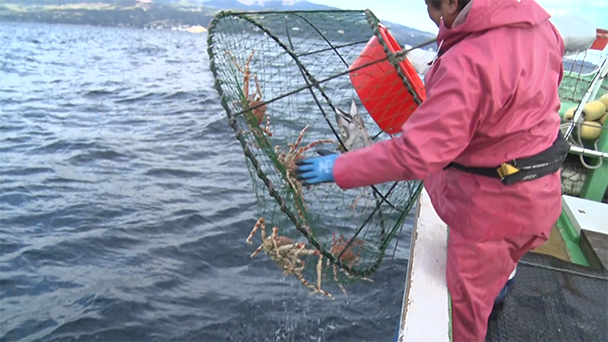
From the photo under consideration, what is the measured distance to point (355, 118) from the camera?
7.79 feet

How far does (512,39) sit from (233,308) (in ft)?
11.3

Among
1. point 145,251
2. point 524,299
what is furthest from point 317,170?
point 145,251

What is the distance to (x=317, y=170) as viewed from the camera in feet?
6.26

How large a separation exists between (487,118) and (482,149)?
20 centimetres

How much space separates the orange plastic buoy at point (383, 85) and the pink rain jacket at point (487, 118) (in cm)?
45

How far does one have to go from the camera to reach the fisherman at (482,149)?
1.65 meters

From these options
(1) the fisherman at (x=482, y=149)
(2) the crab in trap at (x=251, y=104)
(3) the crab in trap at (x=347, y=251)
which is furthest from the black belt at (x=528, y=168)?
(2) the crab in trap at (x=251, y=104)

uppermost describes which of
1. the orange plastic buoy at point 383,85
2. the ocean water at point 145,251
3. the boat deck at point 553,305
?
the orange plastic buoy at point 383,85

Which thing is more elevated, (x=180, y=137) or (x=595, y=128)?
(x=595, y=128)

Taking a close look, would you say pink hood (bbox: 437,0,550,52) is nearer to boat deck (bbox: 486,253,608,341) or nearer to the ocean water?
boat deck (bbox: 486,253,608,341)

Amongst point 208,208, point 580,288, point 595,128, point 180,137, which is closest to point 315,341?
→ point 580,288

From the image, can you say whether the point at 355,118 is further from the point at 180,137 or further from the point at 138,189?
the point at 180,137

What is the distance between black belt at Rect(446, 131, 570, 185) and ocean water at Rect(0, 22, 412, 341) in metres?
1.33

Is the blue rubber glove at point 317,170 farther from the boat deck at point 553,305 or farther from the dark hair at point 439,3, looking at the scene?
the boat deck at point 553,305
